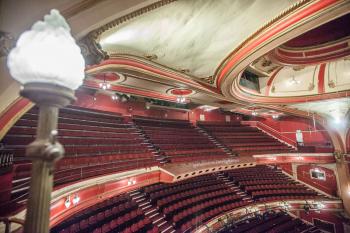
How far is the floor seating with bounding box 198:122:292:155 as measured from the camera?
1075 cm

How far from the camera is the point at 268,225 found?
7215 mm

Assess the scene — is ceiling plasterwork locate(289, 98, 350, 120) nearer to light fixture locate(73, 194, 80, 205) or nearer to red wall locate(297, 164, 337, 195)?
red wall locate(297, 164, 337, 195)

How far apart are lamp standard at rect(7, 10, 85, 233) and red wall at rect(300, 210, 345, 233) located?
45.2ft

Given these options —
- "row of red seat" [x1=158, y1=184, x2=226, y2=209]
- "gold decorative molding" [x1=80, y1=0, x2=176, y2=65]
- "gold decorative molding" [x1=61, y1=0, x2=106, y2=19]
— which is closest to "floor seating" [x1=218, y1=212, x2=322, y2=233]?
"row of red seat" [x1=158, y1=184, x2=226, y2=209]

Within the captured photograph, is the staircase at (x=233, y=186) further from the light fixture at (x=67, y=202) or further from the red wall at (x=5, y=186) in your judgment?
the red wall at (x=5, y=186)

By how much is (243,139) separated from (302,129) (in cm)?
401

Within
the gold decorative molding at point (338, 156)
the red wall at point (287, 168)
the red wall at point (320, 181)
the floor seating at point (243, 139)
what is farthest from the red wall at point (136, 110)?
the gold decorative molding at point (338, 156)

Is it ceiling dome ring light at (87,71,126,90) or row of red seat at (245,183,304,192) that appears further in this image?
row of red seat at (245,183,304,192)

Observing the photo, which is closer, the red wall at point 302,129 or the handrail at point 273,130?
the red wall at point 302,129

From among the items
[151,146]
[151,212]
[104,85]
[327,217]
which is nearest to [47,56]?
[104,85]

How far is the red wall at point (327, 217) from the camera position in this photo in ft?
32.0

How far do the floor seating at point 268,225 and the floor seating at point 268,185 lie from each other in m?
0.80

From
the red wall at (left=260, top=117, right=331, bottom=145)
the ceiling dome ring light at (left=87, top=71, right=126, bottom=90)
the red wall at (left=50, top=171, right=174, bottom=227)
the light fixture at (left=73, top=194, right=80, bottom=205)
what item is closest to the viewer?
the red wall at (left=50, top=171, right=174, bottom=227)

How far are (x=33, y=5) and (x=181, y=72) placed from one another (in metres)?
4.22
